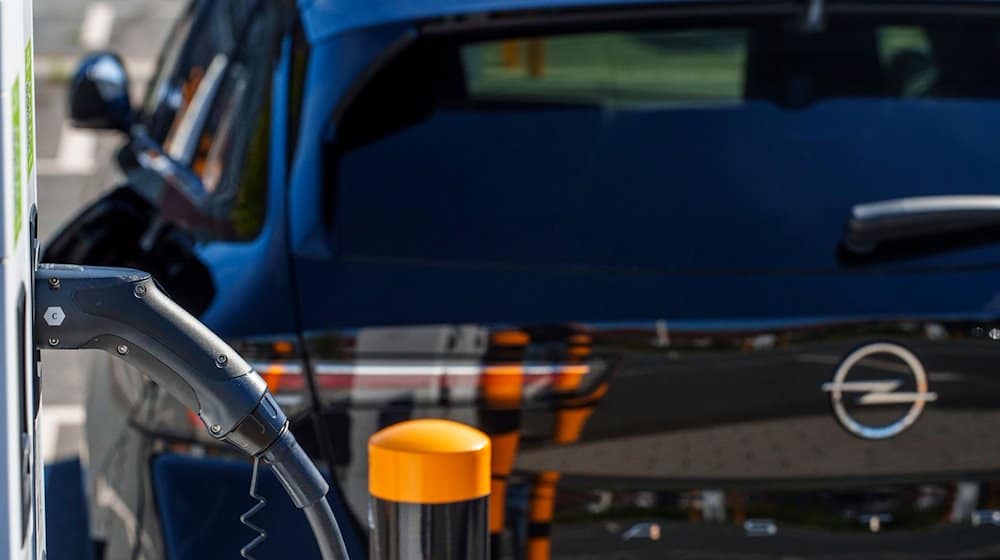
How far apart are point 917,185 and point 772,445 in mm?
557

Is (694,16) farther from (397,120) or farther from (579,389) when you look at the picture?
(579,389)

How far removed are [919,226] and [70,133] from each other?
330 inches

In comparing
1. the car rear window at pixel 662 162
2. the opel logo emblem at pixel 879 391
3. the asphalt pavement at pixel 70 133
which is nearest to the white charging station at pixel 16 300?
the car rear window at pixel 662 162

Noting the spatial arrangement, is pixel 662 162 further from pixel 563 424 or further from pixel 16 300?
pixel 16 300

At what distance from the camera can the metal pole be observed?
1.89 meters

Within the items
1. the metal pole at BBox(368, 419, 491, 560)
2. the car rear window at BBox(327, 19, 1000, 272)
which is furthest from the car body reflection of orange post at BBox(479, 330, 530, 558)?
the metal pole at BBox(368, 419, 491, 560)

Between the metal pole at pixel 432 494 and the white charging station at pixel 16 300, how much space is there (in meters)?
0.40

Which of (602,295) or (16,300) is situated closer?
(16,300)

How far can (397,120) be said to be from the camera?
284cm

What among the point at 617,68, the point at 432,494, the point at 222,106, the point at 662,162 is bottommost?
the point at 432,494

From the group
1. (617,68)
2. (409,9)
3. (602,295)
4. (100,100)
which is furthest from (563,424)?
(100,100)

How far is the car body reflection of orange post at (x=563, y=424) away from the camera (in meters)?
2.52

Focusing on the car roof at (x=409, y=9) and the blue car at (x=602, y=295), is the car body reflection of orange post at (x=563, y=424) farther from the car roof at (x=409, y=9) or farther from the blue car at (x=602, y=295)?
the car roof at (x=409, y=9)

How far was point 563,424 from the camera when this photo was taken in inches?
99.3
